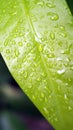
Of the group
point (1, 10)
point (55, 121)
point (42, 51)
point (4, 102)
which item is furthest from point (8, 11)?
point (4, 102)

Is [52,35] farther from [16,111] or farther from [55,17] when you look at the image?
[16,111]

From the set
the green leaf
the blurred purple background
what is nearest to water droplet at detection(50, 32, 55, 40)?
the green leaf

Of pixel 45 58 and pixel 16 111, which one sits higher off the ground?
pixel 45 58

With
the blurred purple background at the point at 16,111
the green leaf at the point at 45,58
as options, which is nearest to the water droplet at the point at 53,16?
the green leaf at the point at 45,58

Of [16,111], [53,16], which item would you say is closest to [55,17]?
[53,16]

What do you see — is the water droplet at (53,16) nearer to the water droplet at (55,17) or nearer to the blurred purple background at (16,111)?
the water droplet at (55,17)

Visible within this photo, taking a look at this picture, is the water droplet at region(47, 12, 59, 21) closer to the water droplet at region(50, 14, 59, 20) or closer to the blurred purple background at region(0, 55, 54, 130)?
the water droplet at region(50, 14, 59, 20)

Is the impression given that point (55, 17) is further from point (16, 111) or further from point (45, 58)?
point (16, 111)

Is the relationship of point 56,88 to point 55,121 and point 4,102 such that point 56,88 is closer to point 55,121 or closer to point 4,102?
point 55,121

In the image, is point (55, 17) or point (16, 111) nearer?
point (55, 17)
